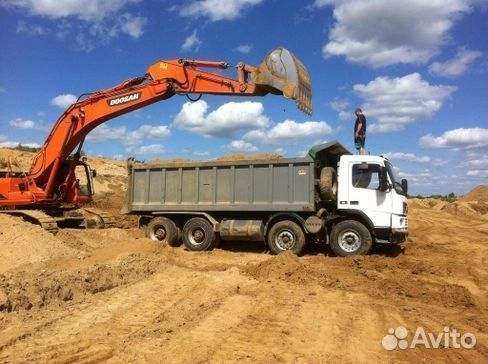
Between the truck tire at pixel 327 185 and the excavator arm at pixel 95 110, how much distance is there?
84.3 inches

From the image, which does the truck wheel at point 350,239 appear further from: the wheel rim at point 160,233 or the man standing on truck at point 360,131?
the wheel rim at point 160,233

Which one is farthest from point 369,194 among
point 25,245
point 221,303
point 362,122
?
point 25,245

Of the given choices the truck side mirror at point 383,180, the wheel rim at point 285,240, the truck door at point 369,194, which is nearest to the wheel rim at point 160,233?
the wheel rim at point 285,240

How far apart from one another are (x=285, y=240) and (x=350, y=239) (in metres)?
1.70

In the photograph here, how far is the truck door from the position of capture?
11587mm

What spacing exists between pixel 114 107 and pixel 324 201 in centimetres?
689

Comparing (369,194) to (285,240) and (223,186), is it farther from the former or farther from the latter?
(223,186)

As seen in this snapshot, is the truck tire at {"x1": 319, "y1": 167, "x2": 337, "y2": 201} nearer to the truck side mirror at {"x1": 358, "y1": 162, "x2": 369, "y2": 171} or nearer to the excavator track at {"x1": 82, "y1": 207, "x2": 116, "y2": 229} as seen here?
the truck side mirror at {"x1": 358, "y1": 162, "x2": 369, "y2": 171}

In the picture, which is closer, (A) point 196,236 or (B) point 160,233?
(A) point 196,236

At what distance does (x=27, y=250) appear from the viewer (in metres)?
10.5

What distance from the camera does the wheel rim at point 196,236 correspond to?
44.7 feet

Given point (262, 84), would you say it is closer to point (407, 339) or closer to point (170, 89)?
point (170, 89)

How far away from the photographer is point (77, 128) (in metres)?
14.4

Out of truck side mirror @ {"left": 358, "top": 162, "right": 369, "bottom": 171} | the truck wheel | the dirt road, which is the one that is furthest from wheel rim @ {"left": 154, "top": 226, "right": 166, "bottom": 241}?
truck side mirror @ {"left": 358, "top": 162, "right": 369, "bottom": 171}
